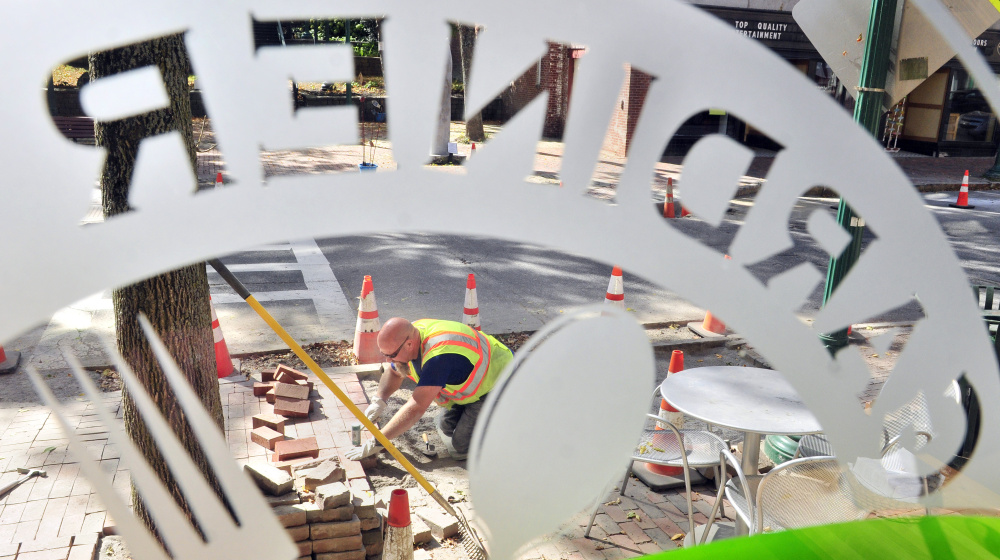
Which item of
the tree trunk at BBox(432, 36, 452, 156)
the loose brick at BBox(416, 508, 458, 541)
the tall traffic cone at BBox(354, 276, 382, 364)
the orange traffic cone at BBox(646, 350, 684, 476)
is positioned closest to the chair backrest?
the orange traffic cone at BBox(646, 350, 684, 476)

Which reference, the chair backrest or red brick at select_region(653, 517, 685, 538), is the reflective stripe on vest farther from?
the chair backrest

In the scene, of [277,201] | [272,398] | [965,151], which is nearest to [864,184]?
[277,201]

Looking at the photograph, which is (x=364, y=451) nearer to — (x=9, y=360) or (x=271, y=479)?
(x=271, y=479)

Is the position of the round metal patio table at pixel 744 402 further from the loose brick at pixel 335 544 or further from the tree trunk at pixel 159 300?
the tree trunk at pixel 159 300

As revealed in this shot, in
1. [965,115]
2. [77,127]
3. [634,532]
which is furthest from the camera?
[965,115]

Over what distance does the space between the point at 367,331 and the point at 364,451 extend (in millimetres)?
1962

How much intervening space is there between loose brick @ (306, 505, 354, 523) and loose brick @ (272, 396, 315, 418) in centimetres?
153

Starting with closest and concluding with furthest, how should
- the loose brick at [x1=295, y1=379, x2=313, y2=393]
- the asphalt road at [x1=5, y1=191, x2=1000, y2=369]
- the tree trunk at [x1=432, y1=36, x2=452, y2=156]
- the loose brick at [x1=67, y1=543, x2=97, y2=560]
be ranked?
the loose brick at [x1=67, y1=543, x2=97, y2=560], the loose brick at [x1=295, y1=379, x2=313, y2=393], the asphalt road at [x1=5, y1=191, x2=1000, y2=369], the tree trunk at [x1=432, y1=36, x2=452, y2=156]

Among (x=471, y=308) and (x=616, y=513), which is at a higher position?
(x=471, y=308)

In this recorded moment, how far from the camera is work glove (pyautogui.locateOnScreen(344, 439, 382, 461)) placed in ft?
14.1

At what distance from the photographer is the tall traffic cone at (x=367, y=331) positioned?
610cm

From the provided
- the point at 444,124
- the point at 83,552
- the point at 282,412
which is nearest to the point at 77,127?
the point at 444,124

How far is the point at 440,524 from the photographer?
3752 millimetres

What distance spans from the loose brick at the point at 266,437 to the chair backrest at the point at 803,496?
270 cm
